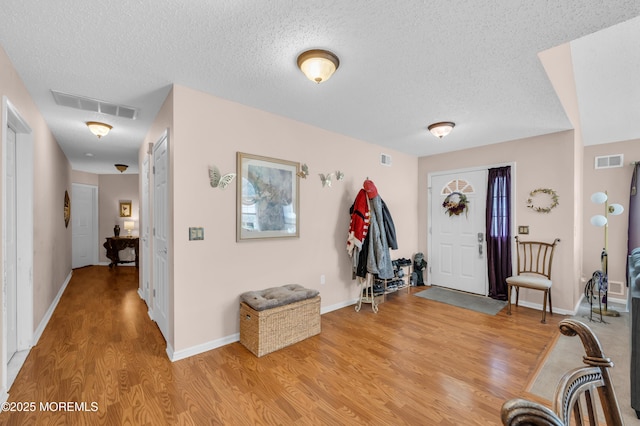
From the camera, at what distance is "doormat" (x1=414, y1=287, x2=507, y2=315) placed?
152 inches

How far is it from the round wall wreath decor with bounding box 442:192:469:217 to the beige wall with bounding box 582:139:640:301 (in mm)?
1840

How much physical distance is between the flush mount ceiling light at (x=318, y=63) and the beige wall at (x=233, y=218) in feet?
3.72

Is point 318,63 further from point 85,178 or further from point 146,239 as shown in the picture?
point 85,178

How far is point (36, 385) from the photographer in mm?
2086

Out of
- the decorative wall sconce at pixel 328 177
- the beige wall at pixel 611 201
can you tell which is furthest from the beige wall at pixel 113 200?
the beige wall at pixel 611 201

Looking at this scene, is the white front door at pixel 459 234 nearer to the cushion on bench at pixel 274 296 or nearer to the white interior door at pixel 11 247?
the cushion on bench at pixel 274 296

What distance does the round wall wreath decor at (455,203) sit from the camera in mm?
4602

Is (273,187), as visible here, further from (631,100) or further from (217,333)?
(631,100)

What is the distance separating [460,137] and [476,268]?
81.7 inches

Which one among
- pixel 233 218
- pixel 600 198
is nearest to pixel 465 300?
pixel 600 198

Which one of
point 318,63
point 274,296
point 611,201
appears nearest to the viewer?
point 318,63

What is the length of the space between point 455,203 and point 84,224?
8.34 meters

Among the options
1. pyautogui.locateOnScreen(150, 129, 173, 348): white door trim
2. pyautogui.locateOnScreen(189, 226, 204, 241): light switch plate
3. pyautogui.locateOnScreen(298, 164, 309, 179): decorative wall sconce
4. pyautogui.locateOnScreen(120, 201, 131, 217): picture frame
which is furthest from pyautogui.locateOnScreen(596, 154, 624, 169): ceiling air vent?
pyautogui.locateOnScreen(120, 201, 131, 217): picture frame

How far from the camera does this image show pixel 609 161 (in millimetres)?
4312
